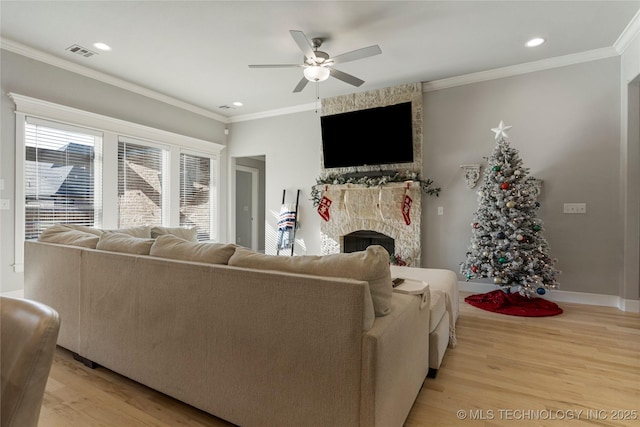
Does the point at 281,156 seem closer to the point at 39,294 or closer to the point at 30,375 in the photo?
the point at 39,294

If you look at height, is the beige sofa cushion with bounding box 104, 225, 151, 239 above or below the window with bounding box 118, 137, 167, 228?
below

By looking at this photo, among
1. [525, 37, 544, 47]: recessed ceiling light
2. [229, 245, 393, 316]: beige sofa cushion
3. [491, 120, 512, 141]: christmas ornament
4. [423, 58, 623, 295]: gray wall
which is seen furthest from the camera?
[491, 120, 512, 141]: christmas ornament

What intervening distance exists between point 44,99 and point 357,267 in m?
4.52

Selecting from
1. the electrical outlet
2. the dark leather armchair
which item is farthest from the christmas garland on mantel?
the dark leather armchair

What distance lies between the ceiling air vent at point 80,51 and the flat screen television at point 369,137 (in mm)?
3088

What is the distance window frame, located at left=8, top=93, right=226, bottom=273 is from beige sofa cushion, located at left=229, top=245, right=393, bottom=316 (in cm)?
371

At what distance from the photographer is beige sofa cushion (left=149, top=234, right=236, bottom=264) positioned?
1665 mm

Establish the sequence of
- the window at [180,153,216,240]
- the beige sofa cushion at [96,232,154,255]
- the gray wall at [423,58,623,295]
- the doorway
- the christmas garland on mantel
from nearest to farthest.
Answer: the beige sofa cushion at [96,232,154,255]
the gray wall at [423,58,623,295]
the christmas garland on mantel
the window at [180,153,216,240]
the doorway

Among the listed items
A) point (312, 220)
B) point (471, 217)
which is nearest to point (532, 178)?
point (471, 217)

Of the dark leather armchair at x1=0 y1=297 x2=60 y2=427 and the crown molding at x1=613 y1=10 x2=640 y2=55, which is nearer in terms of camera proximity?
the dark leather armchair at x1=0 y1=297 x2=60 y2=427

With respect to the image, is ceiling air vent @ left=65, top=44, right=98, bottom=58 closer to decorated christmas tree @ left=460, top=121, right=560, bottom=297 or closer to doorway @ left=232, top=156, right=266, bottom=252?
doorway @ left=232, top=156, right=266, bottom=252

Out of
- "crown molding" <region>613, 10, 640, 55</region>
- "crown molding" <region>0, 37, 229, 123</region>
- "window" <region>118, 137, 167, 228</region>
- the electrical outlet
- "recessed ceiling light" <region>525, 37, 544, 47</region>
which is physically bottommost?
the electrical outlet

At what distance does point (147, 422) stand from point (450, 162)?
4229 millimetres

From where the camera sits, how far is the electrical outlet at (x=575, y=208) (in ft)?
11.8
